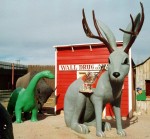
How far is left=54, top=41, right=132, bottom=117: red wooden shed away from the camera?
11.5 metres

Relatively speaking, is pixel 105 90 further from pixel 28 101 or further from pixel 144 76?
pixel 144 76

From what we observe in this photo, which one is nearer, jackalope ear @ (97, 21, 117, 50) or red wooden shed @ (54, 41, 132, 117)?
jackalope ear @ (97, 21, 117, 50)

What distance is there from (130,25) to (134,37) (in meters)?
0.44

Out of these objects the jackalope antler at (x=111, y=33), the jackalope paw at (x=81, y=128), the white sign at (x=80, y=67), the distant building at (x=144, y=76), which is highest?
the jackalope antler at (x=111, y=33)

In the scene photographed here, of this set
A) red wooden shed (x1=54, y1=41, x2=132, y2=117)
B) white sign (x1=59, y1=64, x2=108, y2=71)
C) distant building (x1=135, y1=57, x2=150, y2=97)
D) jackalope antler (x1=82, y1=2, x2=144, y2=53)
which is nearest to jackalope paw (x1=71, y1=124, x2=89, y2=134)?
jackalope antler (x1=82, y1=2, x2=144, y2=53)

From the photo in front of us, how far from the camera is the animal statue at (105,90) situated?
237 inches

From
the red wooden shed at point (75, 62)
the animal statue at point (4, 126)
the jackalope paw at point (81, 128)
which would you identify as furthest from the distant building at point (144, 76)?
the animal statue at point (4, 126)

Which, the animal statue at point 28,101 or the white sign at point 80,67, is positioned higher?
the white sign at point 80,67

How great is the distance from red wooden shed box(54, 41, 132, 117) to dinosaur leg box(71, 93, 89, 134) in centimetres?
430

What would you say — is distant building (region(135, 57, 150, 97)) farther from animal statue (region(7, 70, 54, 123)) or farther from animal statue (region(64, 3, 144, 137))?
animal statue (region(64, 3, 144, 137))

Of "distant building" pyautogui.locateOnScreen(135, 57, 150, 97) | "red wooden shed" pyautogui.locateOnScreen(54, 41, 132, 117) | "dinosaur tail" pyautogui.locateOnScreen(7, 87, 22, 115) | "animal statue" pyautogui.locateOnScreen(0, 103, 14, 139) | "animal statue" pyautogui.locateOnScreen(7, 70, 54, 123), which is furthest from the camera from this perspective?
"distant building" pyautogui.locateOnScreen(135, 57, 150, 97)

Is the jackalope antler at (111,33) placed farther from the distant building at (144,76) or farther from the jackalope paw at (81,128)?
the distant building at (144,76)

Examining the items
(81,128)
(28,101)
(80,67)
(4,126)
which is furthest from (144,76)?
(4,126)

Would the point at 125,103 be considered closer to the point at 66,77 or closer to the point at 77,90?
the point at 66,77
